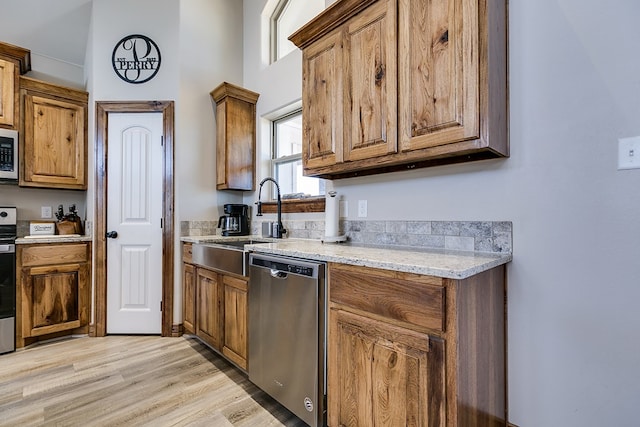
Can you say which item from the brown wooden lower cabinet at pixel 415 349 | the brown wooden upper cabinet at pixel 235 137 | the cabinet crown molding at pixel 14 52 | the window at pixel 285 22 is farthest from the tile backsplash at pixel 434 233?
the cabinet crown molding at pixel 14 52

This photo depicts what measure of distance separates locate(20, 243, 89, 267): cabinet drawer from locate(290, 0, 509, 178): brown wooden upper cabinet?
2.43 m

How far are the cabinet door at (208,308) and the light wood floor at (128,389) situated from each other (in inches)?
7.3

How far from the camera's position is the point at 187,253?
2885mm

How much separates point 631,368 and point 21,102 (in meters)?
4.59

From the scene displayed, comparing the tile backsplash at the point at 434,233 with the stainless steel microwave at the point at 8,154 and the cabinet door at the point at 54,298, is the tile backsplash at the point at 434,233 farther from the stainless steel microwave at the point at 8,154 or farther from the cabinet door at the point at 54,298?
the stainless steel microwave at the point at 8,154

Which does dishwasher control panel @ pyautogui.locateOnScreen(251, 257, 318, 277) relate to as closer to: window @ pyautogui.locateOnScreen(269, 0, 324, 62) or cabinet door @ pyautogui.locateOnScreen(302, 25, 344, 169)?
cabinet door @ pyautogui.locateOnScreen(302, 25, 344, 169)

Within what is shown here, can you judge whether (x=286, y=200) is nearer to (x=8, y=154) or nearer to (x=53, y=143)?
(x=53, y=143)

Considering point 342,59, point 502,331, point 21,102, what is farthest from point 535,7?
point 21,102

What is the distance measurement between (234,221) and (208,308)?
0.94 m

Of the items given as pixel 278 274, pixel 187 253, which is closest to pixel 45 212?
pixel 187 253

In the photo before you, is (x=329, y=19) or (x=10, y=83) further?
(x=10, y=83)

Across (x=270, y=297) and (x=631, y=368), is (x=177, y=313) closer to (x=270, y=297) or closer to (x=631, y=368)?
(x=270, y=297)

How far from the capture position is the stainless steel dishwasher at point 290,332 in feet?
4.93

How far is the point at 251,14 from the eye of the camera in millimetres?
3451
